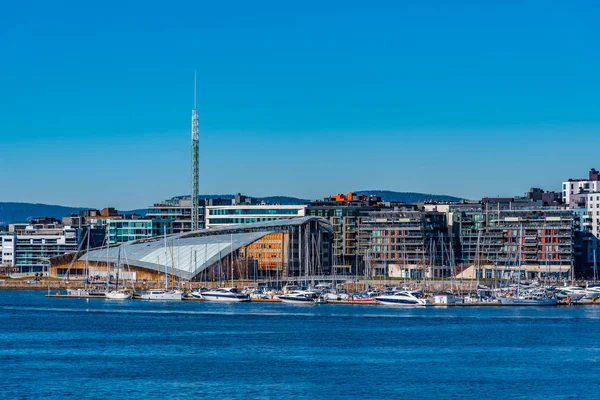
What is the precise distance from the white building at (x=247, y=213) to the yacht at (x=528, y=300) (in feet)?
186

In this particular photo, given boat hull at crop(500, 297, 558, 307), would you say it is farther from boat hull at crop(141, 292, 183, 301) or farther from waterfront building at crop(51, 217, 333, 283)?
boat hull at crop(141, 292, 183, 301)

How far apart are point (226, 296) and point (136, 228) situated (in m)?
64.6

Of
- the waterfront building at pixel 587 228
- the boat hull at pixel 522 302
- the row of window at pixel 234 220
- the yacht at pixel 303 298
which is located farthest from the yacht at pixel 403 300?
A: the row of window at pixel 234 220

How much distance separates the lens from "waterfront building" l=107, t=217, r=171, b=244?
188 m

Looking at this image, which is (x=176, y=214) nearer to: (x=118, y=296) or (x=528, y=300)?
(x=118, y=296)

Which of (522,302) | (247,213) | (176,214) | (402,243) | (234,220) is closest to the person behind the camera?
(522,302)

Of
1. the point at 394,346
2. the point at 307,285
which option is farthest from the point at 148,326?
the point at 307,285

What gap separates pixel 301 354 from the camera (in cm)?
7056

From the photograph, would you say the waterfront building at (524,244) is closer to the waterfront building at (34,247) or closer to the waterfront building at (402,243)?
the waterfront building at (402,243)

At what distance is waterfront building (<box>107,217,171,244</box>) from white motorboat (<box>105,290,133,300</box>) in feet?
169

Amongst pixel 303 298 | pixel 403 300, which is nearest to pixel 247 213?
pixel 303 298

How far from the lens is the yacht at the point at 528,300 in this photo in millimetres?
115250

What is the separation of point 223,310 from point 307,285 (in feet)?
97.5

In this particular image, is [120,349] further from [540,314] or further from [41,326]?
[540,314]
